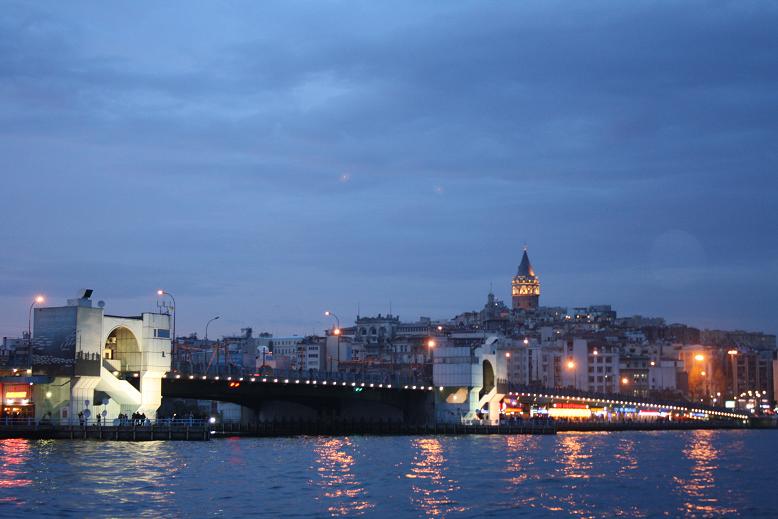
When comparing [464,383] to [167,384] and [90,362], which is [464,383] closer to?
[167,384]

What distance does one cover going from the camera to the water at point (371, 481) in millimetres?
65375

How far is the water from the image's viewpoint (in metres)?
65.4

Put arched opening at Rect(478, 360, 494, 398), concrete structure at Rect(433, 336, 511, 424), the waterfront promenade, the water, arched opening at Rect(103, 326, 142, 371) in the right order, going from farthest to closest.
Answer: arched opening at Rect(478, 360, 494, 398), concrete structure at Rect(433, 336, 511, 424), arched opening at Rect(103, 326, 142, 371), the waterfront promenade, the water

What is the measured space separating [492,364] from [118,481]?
9303 cm

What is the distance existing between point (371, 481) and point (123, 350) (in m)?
45.6

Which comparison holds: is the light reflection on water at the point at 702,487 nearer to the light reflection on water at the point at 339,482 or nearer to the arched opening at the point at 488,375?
the light reflection on water at the point at 339,482

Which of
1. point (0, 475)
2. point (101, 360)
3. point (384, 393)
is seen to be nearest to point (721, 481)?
point (0, 475)

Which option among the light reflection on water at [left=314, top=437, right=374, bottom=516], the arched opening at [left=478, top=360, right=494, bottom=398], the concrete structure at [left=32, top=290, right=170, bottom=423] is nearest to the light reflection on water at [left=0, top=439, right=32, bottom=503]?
the concrete structure at [left=32, top=290, right=170, bottom=423]

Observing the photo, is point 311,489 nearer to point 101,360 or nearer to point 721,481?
point 721,481

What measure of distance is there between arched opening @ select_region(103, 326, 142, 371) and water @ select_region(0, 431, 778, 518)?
10384 mm

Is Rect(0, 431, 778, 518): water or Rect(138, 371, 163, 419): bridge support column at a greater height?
Rect(138, 371, 163, 419): bridge support column

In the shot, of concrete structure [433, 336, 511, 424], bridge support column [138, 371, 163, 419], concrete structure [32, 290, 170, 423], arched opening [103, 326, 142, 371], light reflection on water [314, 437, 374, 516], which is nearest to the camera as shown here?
light reflection on water [314, 437, 374, 516]

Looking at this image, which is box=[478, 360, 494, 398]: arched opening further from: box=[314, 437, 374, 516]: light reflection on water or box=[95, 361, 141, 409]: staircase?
box=[95, 361, 141, 409]: staircase

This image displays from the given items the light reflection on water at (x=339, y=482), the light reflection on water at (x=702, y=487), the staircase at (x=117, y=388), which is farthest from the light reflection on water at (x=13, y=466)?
the light reflection on water at (x=702, y=487)
